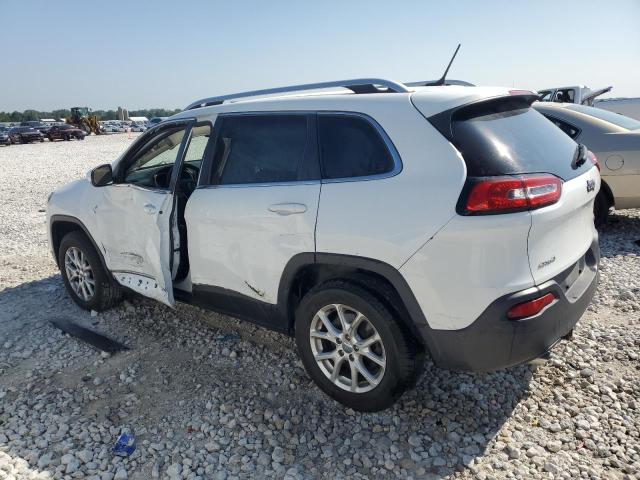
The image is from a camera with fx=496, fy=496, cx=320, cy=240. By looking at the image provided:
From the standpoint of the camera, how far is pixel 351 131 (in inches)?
114

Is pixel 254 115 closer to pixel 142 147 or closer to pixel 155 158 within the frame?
pixel 142 147

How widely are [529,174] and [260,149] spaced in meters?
1.69

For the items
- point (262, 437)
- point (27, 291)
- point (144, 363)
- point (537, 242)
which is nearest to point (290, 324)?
point (262, 437)

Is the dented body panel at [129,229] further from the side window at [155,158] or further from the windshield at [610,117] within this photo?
the windshield at [610,117]

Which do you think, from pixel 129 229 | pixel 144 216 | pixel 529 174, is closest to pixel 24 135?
pixel 129 229

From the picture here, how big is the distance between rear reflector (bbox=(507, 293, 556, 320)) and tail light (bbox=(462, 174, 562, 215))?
1.53ft

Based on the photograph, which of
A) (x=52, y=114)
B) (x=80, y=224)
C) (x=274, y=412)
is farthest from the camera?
(x=52, y=114)

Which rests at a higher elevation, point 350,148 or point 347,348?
point 350,148

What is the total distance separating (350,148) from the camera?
113 inches

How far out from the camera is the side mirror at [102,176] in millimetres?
4105

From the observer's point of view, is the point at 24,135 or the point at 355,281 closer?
the point at 355,281

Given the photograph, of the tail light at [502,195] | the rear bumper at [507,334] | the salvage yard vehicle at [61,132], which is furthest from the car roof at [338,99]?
the salvage yard vehicle at [61,132]

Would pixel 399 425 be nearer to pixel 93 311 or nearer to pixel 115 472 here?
pixel 115 472

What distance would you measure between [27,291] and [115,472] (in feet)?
10.9
